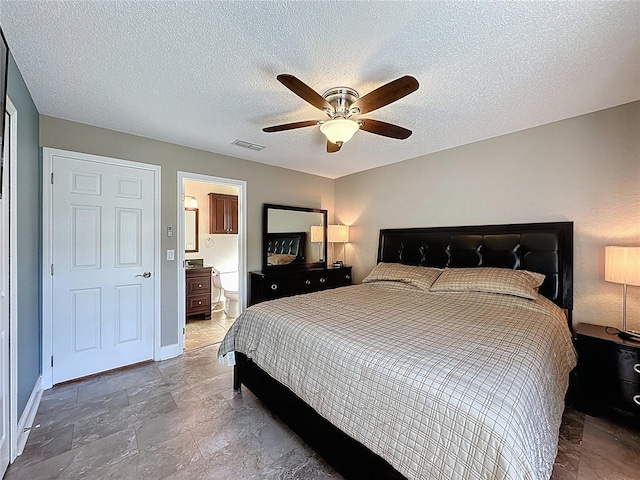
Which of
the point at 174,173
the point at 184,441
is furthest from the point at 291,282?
the point at 184,441

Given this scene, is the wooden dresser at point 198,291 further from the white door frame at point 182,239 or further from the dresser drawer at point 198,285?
the white door frame at point 182,239

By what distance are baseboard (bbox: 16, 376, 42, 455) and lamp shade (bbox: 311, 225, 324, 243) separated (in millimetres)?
3322

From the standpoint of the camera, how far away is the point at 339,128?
1.99 m

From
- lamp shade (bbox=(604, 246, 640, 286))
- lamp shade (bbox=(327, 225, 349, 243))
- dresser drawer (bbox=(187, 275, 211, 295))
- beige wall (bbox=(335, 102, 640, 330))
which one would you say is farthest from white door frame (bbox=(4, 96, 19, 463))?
lamp shade (bbox=(604, 246, 640, 286))

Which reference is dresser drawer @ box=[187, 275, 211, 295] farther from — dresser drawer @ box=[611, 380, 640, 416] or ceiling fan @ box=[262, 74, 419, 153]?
dresser drawer @ box=[611, 380, 640, 416]

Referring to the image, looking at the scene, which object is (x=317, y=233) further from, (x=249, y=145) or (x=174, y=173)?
(x=174, y=173)

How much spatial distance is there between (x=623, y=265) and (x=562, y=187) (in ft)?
2.79

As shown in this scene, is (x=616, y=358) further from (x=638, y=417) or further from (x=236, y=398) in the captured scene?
(x=236, y=398)

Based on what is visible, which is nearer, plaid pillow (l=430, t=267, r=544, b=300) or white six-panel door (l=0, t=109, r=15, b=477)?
white six-panel door (l=0, t=109, r=15, b=477)

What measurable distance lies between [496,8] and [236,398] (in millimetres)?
3023

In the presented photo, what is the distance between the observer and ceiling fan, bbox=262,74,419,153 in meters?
1.59

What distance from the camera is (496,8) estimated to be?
1.35 meters

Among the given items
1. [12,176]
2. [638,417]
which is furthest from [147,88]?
[638,417]

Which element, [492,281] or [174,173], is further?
[174,173]
